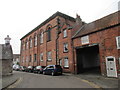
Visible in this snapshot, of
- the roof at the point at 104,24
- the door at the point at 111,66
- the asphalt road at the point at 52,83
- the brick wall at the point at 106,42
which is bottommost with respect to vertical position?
the asphalt road at the point at 52,83

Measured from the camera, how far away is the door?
491 inches

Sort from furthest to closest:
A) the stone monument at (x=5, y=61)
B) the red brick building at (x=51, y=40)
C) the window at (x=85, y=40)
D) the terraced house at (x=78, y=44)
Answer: the red brick building at (x=51, y=40), the stone monument at (x=5, y=61), the window at (x=85, y=40), the terraced house at (x=78, y=44)

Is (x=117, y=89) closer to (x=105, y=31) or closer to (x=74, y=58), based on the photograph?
(x=105, y=31)

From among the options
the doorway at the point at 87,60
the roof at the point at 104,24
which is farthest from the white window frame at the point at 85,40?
the doorway at the point at 87,60

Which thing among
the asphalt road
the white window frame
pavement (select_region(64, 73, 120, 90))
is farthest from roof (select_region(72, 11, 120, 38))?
the asphalt road

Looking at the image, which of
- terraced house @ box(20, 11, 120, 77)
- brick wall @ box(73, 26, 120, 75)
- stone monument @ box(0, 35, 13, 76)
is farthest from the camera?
stone monument @ box(0, 35, 13, 76)

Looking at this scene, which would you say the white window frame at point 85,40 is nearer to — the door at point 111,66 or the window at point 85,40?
the window at point 85,40

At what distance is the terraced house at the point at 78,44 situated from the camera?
43.2 ft

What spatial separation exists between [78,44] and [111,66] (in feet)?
20.8

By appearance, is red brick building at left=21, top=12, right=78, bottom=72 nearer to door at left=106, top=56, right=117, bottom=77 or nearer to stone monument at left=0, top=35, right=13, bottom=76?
door at left=106, top=56, right=117, bottom=77

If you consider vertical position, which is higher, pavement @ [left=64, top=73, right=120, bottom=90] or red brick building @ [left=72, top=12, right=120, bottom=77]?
red brick building @ [left=72, top=12, right=120, bottom=77]

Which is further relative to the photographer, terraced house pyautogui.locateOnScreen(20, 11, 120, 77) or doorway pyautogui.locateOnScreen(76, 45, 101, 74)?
doorway pyautogui.locateOnScreen(76, 45, 101, 74)

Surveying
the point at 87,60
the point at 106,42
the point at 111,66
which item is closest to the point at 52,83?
the point at 111,66

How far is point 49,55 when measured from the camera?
973 inches
